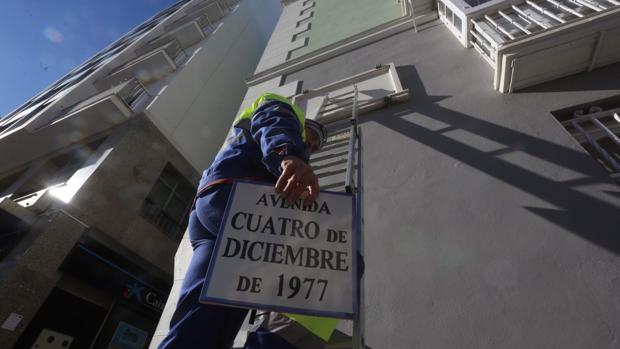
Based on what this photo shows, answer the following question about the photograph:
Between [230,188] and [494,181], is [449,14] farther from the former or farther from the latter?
[230,188]

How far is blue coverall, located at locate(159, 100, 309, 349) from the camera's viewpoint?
62.4 inches

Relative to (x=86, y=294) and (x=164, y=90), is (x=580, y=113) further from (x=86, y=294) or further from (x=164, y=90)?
(x=164, y=90)

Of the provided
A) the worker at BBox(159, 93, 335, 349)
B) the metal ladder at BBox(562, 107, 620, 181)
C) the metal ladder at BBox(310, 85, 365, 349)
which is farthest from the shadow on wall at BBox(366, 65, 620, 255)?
the worker at BBox(159, 93, 335, 349)

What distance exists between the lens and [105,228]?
248 inches

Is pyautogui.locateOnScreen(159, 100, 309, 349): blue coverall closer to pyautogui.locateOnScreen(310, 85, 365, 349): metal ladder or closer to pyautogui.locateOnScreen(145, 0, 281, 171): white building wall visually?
pyautogui.locateOnScreen(310, 85, 365, 349): metal ladder

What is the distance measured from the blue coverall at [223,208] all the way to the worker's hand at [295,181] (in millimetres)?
105

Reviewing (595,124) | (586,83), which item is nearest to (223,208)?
(595,124)

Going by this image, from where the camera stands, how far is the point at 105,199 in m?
6.41

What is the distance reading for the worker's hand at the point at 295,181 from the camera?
5.49ft

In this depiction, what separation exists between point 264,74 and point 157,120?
2.73 metres

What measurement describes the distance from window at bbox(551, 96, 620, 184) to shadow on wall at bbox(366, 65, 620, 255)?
47 centimetres

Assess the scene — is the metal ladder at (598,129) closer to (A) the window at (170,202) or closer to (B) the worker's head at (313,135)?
(B) the worker's head at (313,135)

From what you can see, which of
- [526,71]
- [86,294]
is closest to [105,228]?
[86,294]

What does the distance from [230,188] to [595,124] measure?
11.3ft
